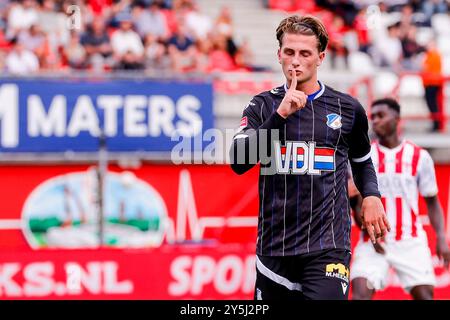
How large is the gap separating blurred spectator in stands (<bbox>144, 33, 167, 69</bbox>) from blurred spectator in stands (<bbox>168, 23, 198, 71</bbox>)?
0.17 m

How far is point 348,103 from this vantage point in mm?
6637

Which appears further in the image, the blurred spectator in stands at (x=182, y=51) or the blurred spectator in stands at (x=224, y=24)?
the blurred spectator in stands at (x=224, y=24)

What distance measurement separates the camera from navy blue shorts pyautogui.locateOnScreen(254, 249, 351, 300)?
638 centimetres

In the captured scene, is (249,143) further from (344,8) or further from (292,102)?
(344,8)

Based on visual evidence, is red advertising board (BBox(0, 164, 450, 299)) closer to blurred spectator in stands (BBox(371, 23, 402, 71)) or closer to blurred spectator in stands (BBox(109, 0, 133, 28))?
blurred spectator in stands (BBox(109, 0, 133, 28))

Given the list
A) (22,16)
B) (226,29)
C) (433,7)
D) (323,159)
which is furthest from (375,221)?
(433,7)

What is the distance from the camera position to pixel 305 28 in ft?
21.0

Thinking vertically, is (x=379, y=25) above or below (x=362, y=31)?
above

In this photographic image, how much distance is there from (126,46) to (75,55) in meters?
1.09

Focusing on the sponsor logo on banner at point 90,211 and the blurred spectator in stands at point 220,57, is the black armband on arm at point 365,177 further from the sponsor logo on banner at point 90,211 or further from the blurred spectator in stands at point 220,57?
the blurred spectator in stands at point 220,57

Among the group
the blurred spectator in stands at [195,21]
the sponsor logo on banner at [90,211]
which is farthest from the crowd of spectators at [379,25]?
the sponsor logo on banner at [90,211]

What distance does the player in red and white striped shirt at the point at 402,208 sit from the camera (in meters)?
9.49

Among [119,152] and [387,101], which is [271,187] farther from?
[119,152]
